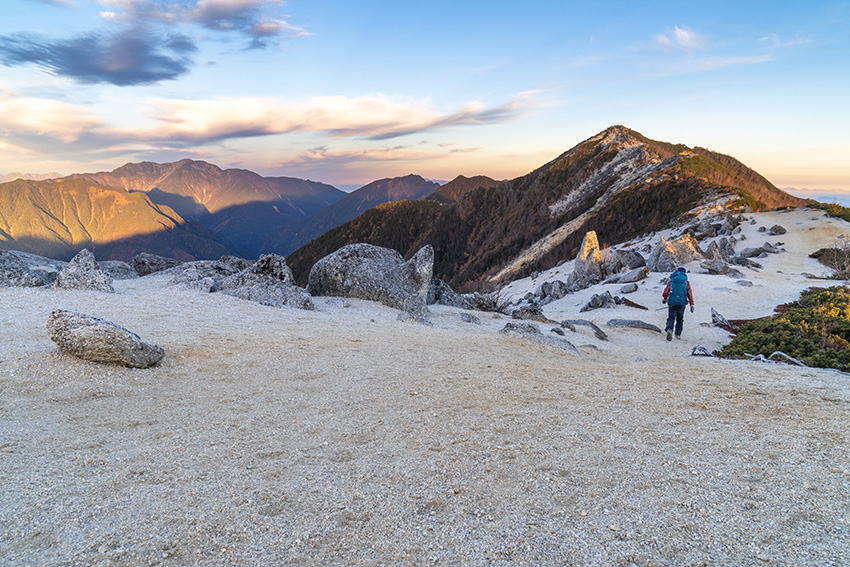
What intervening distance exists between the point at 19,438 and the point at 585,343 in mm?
12579

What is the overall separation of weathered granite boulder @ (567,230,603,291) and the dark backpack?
48.3 ft

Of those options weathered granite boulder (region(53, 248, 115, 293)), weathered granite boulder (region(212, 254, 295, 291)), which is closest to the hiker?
weathered granite boulder (region(212, 254, 295, 291))

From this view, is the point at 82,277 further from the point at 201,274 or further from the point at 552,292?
the point at 552,292

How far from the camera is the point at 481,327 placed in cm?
1399

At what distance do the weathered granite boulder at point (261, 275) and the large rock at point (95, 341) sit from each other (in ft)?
26.0

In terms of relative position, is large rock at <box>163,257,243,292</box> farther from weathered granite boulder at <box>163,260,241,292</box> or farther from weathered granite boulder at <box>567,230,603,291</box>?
weathered granite boulder at <box>567,230,603,291</box>

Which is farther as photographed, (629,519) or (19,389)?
(19,389)

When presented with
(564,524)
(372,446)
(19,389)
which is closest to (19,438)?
(19,389)

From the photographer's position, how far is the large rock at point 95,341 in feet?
20.4

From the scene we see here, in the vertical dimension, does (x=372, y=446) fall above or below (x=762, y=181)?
below

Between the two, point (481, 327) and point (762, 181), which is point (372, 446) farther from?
point (762, 181)

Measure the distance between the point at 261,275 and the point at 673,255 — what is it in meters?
26.1

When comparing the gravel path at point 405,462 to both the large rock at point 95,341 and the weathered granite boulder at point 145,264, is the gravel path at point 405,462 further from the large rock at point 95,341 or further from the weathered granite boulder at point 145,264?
the weathered granite boulder at point 145,264

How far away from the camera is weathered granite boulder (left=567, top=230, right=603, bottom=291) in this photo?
31297mm
